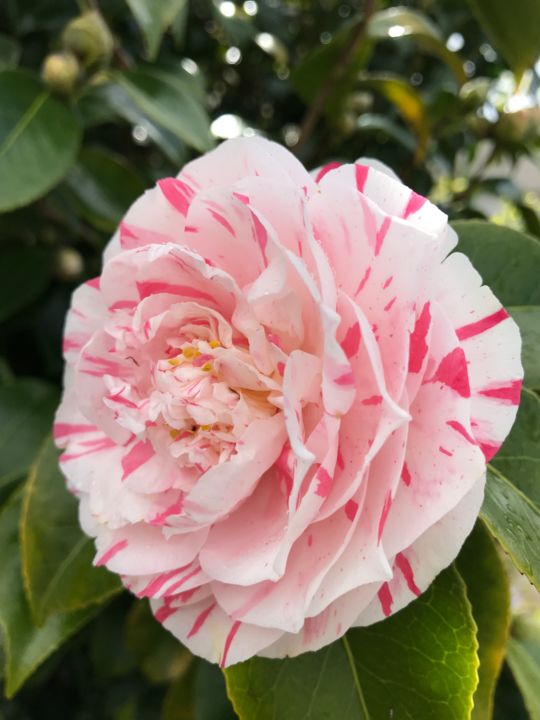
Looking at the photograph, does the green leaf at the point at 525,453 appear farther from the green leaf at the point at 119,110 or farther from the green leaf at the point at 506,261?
the green leaf at the point at 119,110

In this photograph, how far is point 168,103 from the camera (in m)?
0.82

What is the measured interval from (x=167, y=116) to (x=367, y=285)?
47 centimetres

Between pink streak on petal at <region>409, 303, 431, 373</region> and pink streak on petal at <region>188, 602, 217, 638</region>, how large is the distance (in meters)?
0.21

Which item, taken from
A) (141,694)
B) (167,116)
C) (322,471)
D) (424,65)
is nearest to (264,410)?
(322,471)

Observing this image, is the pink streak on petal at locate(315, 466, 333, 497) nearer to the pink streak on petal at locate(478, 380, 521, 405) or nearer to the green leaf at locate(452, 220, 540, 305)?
the pink streak on petal at locate(478, 380, 521, 405)

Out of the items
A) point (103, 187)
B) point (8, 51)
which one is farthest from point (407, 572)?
point (8, 51)

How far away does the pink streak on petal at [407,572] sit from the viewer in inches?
15.9

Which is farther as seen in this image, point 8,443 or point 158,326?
point 8,443

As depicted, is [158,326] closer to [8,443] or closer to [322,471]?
[322,471]

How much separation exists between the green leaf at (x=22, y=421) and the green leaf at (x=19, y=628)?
0.14 meters

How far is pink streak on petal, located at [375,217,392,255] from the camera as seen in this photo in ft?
1.30

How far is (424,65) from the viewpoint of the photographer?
1.37m

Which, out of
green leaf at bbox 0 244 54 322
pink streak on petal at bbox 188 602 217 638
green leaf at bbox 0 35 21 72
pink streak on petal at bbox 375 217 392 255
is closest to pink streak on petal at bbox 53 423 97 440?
pink streak on petal at bbox 188 602 217 638

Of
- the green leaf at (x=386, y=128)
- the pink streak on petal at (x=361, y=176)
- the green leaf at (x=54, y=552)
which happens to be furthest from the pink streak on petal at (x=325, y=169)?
the green leaf at (x=386, y=128)
